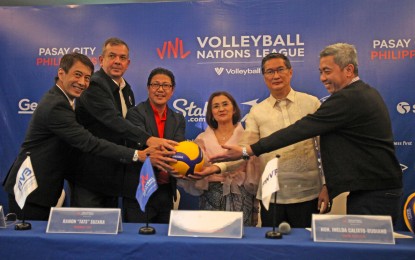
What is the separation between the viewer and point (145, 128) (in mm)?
3504

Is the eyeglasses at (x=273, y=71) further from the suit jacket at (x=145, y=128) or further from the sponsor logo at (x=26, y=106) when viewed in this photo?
the sponsor logo at (x=26, y=106)

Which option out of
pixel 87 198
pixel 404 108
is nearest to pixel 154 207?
pixel 87 198

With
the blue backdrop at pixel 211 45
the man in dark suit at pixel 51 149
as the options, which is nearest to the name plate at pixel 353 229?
the man in dark suit at pixel 51 149

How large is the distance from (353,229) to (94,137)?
73.5 inches

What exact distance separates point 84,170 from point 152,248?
1.59m

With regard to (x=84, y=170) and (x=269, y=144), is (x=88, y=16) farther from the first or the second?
(x=269, y=144)

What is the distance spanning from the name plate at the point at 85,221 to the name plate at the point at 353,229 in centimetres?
98

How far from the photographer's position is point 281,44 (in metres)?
4.41

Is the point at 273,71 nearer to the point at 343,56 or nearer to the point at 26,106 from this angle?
the point at 343,56

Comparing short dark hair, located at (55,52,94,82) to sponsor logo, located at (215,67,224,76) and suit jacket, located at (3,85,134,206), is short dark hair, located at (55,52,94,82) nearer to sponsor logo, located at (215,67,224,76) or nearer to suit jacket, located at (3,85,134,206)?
suit jacket, located at (3,85,134,206)

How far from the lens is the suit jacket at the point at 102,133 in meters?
3.32

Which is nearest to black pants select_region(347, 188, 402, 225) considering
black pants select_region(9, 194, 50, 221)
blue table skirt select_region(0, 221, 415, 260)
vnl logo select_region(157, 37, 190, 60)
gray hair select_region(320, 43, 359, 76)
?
blue table skirt select_region(0, 221, 415, 260)

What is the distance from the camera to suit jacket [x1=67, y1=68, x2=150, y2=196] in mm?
3318

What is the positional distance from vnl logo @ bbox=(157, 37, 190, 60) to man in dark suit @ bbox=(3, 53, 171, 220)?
164 centimetres
